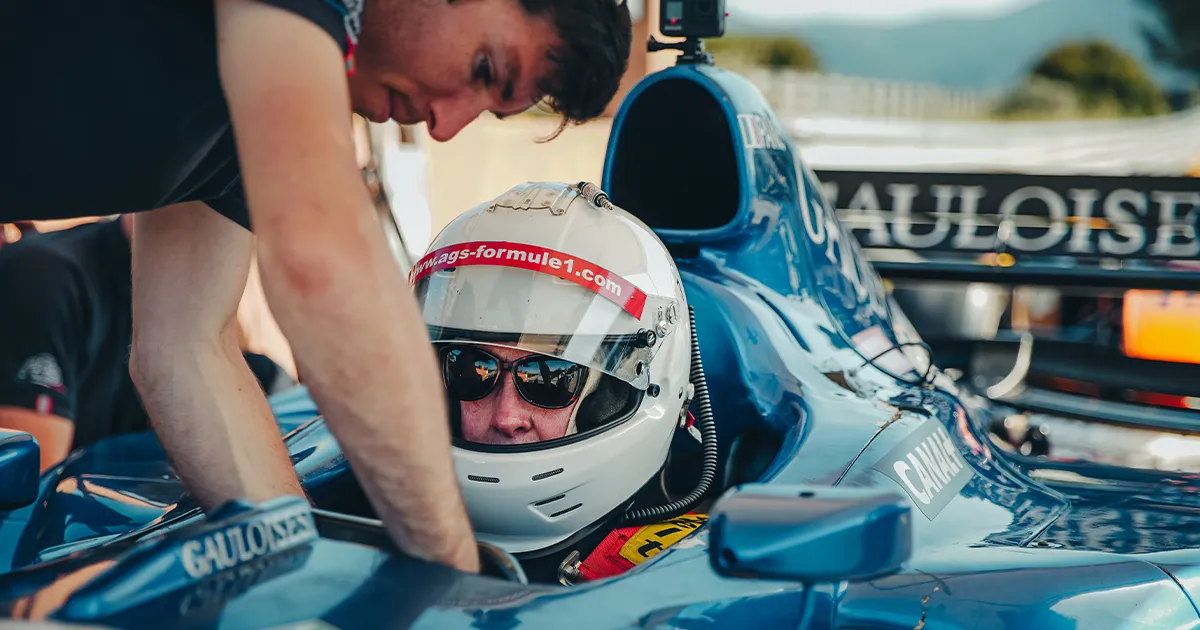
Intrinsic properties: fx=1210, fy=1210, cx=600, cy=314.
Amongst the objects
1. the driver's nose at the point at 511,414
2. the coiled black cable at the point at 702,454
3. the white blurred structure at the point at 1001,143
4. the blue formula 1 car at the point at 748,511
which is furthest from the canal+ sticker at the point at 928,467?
the white blurred structure at the point at 1001,143

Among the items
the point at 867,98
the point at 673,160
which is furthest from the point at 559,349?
the point at 867,98

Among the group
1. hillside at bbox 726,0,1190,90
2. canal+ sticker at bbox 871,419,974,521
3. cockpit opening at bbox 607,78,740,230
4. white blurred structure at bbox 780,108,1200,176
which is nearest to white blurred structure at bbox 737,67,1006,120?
white blurred structure at bbox 780,108,1200,176

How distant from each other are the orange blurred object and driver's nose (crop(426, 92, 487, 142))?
3318 millimetres

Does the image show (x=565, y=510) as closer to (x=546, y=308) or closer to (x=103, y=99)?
(x=546, y=308)

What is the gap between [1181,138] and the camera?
17.7m

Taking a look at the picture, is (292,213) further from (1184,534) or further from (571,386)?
(1184,534)

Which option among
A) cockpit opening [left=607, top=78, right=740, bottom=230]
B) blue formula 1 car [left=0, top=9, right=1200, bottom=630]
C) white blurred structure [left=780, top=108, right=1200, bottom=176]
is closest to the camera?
blue formula 1 car [left=0, top=9, right=1200, bottom=630]

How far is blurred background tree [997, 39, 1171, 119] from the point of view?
947 inches

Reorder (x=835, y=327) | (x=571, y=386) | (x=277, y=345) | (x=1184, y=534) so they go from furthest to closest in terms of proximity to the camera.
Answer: (x=277, y=345) < (x=835, y=327) < (x=1184, y=534) < (x=571, y=386)

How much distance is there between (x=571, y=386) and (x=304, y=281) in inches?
32.3

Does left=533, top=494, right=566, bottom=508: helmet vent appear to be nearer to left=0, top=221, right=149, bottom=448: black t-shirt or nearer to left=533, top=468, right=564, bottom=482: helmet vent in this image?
left=533, top=468, right=564, bottom=482: helmet vent

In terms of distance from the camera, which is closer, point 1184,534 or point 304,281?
point 304,281

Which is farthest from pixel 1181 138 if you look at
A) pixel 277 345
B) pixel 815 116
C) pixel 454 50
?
pixel 454 50

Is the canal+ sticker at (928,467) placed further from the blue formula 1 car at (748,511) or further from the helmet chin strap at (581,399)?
the helmet chin strap at (581,399)
